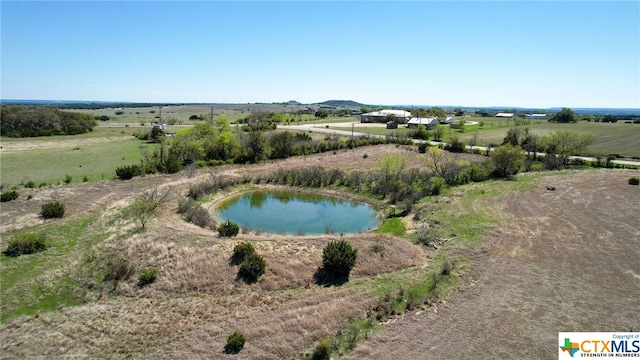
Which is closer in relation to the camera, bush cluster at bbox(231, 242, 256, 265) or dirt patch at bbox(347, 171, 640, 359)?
dirt patch at bbox(347, 171, 640, 359)

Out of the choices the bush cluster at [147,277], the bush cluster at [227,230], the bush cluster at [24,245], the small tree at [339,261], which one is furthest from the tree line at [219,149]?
the small tree at [339,261]

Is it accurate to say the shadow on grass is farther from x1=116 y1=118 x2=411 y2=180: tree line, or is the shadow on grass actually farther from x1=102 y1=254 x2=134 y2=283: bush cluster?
x1=116 y1=118 x2=411 y2=180: tree line

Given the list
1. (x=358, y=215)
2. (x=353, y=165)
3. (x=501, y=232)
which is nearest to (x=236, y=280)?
(x=358, y=215)

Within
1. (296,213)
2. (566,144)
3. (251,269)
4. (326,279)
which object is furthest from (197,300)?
(566,144)

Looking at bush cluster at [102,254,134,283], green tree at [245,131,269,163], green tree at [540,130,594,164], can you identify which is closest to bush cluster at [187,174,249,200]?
green tree at [245,131,269,163]

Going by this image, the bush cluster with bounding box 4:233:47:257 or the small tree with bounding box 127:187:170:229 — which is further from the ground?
the small tree with bounding box 127:187:170:229

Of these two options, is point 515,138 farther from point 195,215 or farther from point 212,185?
point 195,215

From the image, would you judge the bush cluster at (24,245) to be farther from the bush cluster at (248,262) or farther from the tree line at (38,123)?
the tree line at (38,123)
